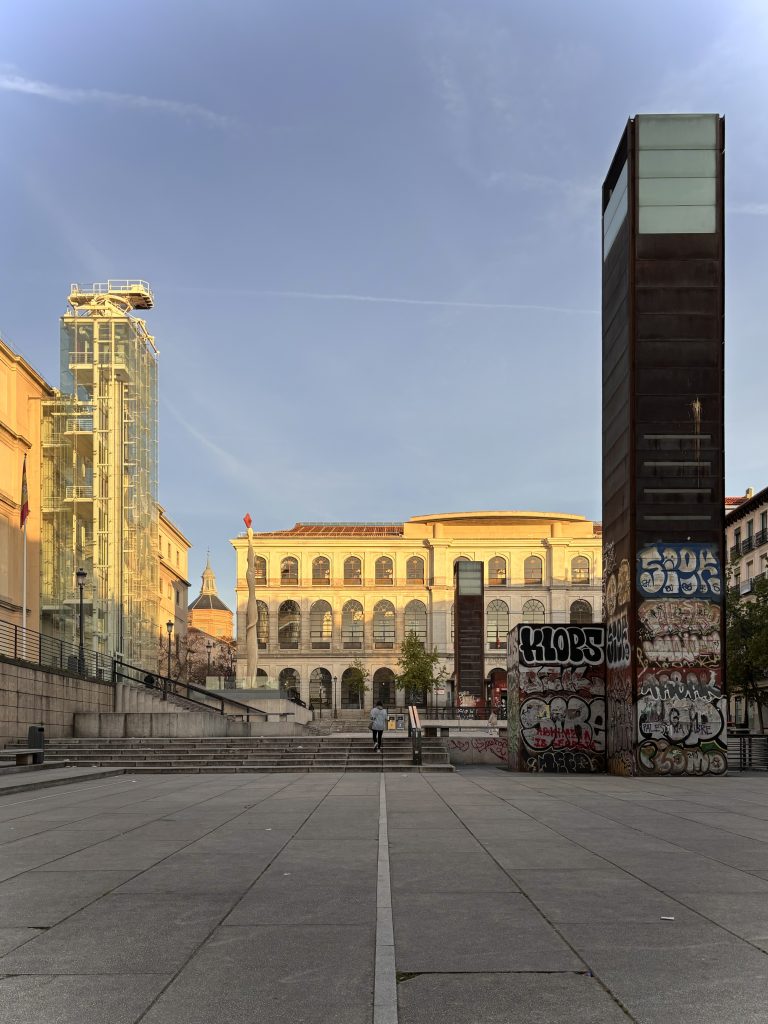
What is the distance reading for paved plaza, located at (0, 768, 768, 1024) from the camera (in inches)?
213

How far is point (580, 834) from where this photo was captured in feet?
40.8

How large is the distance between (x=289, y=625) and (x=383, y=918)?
106 meters

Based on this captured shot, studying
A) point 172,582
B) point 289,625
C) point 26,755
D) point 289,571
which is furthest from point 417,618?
point 26,755

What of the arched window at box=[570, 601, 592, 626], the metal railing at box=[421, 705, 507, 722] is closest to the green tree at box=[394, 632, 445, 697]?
the arched window at box=[570, 601, 592, 626]

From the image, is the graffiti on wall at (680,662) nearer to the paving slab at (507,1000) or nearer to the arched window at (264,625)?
the paving slab at (507,1000)

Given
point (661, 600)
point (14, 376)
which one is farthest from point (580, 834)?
point (14, 376)

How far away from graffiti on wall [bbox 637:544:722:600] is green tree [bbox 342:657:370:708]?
8392 centimetres

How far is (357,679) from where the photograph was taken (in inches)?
4230

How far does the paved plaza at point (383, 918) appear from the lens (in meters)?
5.42

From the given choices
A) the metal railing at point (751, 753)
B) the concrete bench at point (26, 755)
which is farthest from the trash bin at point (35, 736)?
the metal railing at point (751, 753)

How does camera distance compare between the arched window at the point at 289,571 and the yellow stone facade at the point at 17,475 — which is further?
the arched window at the point at 289,571

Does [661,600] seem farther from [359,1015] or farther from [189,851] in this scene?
[359,1015]

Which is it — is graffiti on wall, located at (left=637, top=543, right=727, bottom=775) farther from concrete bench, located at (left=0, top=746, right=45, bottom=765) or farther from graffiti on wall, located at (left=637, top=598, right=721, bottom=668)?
concrete bench, located at (left=0, top=746, right=45, bottom=765)

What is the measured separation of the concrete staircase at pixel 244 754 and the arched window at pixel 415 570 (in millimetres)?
81674
